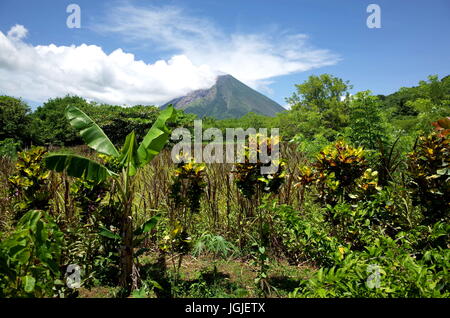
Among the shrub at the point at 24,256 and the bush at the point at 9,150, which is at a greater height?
the bush at the point at 9,150

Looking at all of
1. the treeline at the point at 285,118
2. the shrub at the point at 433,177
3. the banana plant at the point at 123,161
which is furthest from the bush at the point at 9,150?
the shrub at the point at 433,177

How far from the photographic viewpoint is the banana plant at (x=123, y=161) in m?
2.16

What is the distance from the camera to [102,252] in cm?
272

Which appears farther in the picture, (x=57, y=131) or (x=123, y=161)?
(x=57, y=131)

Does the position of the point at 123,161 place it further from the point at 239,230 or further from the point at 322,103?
the point at 322,103

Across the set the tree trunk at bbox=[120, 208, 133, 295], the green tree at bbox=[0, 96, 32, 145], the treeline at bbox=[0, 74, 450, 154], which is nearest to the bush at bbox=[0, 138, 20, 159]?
the treeline at bbox=[0, 74, 450, 154]

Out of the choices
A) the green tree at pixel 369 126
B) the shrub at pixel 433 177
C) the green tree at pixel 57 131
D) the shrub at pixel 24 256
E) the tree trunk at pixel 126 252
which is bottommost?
the tree trunk at pixel 126 252

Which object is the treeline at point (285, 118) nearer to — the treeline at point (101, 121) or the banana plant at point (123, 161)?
the treeline at point (101, 121)

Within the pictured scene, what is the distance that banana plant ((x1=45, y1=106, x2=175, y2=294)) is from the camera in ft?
7.09

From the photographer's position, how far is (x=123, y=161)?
251cm

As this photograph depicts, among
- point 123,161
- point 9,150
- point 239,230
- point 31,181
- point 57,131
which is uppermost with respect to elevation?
point 57,131

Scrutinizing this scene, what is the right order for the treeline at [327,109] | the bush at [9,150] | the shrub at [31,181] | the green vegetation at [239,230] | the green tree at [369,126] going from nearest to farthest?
the green vegetation at [239,230] → the shrub at [31,181] → the green tree at [369,126] → the bush at [9,150] → the treeline at [327,109]

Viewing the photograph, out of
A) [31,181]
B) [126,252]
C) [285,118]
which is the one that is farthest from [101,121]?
[126,252]
